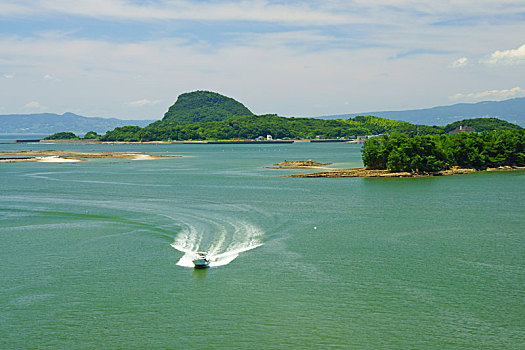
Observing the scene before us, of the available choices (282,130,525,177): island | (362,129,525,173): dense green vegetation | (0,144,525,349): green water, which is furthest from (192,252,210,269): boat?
(362,129,525,173): dense green vegetation

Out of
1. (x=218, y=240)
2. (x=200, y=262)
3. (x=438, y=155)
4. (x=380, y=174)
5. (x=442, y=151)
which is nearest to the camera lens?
(x=200, y=262)

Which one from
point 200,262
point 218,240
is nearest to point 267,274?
point 200,262

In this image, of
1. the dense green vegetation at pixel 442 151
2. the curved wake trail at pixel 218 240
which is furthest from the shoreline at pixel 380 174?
the curved wake trail at pixel 218 240

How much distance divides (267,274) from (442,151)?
228 ft

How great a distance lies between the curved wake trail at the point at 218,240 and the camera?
33.9 meters

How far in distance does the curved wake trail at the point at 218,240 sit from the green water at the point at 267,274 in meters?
0.16

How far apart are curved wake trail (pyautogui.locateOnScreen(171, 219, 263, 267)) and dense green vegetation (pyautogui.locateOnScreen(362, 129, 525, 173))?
4876cm

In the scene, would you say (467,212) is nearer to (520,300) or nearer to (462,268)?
(462,268)

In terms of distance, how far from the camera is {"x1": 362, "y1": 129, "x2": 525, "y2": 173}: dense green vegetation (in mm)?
86750

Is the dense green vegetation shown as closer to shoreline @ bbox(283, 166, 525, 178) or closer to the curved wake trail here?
shoreline @ bbox(283, 166, 525, 178)

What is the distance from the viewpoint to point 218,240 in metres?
38.4

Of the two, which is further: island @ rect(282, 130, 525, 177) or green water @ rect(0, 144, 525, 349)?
island @ rect(282, 130, 525, 177)

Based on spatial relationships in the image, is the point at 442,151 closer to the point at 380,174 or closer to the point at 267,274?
the point at 380,174

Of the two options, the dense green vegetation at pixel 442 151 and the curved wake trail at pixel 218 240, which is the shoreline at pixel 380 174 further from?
the curved wake trail at pixel 218 240
